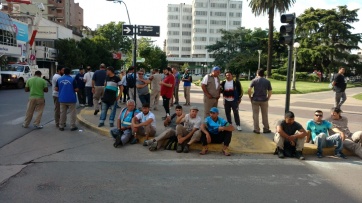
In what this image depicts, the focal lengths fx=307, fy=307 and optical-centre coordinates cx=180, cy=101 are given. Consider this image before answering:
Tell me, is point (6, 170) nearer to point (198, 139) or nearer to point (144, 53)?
point (198, 139)

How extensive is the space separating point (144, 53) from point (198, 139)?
4089 centimetres

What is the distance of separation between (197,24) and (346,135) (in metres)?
122

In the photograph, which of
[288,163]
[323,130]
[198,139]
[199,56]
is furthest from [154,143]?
[199,56]

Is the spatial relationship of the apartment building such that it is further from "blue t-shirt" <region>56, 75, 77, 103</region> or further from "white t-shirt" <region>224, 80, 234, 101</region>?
"white t-shirt" <region>224, 80, 234, 101</region>

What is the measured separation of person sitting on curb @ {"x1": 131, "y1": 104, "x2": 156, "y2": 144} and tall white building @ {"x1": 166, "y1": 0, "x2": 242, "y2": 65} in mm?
114448

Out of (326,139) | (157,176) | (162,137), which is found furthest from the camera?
(162,137)

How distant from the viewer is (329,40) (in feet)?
172

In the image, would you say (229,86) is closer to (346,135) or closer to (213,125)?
(213,125)

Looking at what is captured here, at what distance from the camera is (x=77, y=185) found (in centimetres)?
464

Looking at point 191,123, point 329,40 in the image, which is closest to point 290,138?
point 191,123

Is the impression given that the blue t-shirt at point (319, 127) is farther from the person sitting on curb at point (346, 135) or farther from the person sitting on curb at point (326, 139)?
the person sitting on curb at point (346, 135)

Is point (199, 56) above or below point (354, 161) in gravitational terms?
above

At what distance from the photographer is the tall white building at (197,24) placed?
124 m

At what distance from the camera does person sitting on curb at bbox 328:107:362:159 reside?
22.1ft
